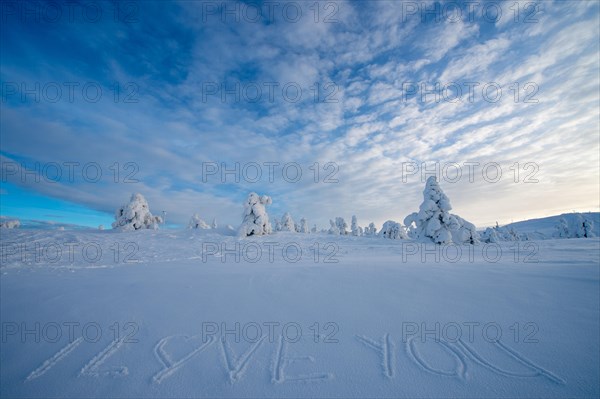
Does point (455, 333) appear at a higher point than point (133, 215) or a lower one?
lower

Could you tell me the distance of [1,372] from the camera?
3426mm

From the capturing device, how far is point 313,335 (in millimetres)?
3766

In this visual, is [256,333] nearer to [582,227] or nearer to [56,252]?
[56,252]

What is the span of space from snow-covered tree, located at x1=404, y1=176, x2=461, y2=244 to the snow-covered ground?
57.6 feet

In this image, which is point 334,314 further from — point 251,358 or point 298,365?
point 251,358

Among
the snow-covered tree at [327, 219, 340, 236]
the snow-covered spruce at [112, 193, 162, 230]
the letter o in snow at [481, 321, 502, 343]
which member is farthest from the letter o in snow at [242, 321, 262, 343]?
the snow-covered tree at [327, 219, 340, 236]

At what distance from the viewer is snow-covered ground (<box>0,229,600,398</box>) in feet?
9.71

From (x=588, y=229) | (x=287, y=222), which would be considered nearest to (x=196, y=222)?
(x=287, y=222)

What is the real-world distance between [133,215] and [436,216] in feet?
98.5

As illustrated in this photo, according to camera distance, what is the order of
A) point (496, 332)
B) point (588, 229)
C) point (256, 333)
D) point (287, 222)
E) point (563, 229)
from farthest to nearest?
point (287, 222) → point (563, 229) → point (588, 229) → point (256, 333) → point (496, 332)

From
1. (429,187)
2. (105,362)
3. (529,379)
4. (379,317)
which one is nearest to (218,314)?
(105,362)

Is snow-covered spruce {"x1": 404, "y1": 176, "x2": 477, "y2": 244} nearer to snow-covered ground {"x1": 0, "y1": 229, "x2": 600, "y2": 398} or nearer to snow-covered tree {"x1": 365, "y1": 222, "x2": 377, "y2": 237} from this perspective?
snow-covered ground {"x1": 0, "y1": 229, "x2": 600, "y2": 398}

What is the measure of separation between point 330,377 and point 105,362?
3.13 meters

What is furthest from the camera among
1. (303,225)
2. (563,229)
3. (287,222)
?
(303,225)
